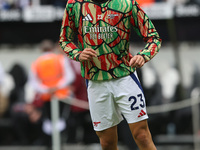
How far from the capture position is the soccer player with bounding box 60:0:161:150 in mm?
4637

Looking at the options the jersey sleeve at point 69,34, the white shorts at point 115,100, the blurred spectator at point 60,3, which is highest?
the blurred spectator at point 60,3

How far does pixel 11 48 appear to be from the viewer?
1133 cm

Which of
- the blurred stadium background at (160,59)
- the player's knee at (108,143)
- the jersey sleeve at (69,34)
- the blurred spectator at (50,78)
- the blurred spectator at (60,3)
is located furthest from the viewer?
the blurred spectator at (60,3)

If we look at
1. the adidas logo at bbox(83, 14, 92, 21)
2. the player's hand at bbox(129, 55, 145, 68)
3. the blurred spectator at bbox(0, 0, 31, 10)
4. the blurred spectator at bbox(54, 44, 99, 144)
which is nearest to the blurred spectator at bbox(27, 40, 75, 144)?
the blurred spectator at bbox(54, 44, 99, 144)

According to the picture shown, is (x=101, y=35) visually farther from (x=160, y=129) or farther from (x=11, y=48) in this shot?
(x=11, y=48)

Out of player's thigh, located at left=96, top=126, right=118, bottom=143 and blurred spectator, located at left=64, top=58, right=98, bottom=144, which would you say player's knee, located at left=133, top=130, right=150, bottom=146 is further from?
blurred spectator, located at left=64, top=58, right=98, bottom=144

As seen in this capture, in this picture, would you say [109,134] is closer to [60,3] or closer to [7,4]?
[60,3]

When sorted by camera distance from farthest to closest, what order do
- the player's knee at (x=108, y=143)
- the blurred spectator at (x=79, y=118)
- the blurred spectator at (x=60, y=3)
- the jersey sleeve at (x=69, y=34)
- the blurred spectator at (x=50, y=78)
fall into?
the blurred spectator at (x=60, y=3) → the blurred spectator at (x=79, y=118) → the blurred spectator at (x=50, y=78) → the player's knee at (x=108, y=143) → the jersey sleeve at (x=69, y=34)

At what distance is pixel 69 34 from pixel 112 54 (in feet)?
1.58

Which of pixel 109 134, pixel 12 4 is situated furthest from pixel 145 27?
pixel 12 4

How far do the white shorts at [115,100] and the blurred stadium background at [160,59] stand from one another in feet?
15.1

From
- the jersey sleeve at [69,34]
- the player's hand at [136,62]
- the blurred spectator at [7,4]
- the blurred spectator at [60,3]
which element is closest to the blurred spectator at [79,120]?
the blurred spectator at [60,3]

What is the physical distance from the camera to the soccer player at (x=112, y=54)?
464cm

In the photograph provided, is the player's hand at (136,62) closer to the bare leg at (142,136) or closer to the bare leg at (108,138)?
the bare leg at (142,136)
